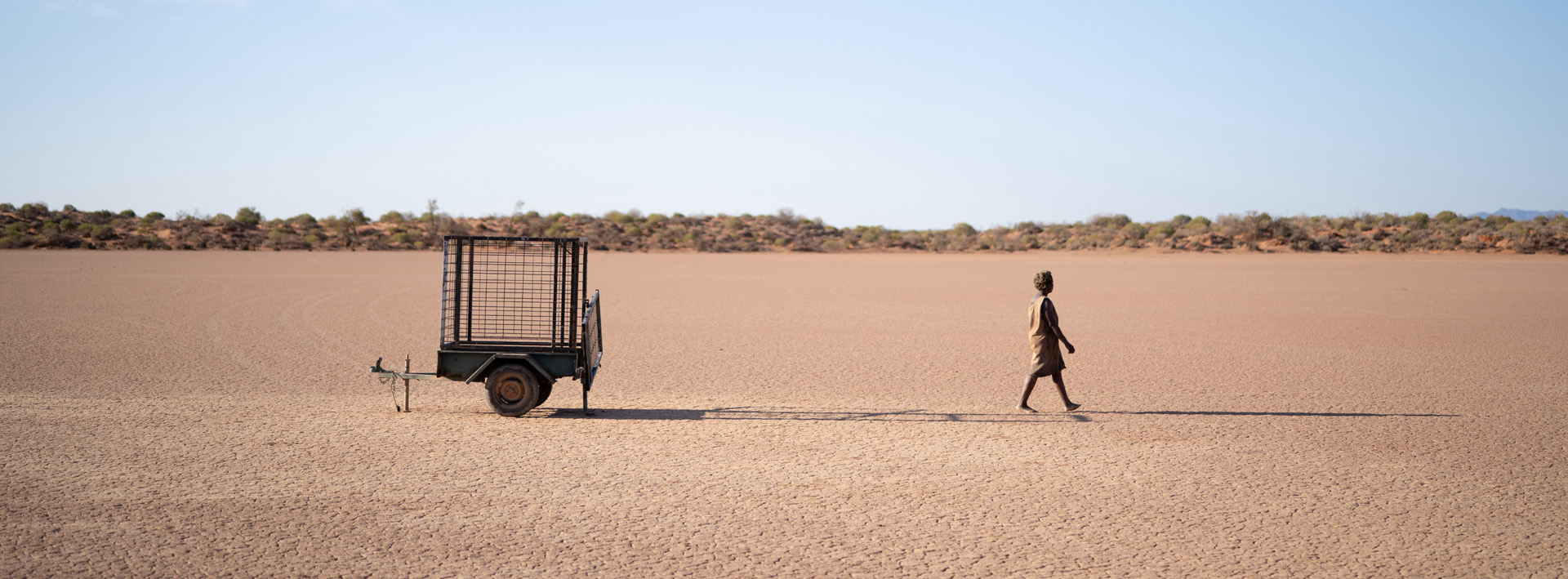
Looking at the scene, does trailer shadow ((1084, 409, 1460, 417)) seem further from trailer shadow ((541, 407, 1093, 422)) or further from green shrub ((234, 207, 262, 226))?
green shrub ((234, 207, 262, 226))

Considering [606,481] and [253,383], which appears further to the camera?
[253,383]

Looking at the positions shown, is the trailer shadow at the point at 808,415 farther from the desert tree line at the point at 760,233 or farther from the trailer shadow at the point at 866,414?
the desert tree line at the point at 760,233

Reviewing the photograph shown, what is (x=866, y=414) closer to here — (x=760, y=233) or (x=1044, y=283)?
(x=1044, y=283)

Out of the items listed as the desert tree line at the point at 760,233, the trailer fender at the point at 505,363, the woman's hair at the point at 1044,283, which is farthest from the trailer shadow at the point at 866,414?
the desert tree line at the point at 760,233

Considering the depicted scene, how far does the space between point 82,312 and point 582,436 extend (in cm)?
1286

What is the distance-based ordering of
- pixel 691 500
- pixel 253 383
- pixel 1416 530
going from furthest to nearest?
pixel 253 383
pixel 691 500
pixel 1416 530

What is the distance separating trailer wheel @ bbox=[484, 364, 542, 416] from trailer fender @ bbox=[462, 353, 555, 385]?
6 cm

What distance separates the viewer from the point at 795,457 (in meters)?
6.49

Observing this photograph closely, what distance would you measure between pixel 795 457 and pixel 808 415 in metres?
1.48

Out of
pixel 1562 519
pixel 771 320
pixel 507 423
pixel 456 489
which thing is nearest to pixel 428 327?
pixel 771 320

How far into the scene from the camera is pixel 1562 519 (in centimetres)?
529

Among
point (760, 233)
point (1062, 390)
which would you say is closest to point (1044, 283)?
point (1062, 390)

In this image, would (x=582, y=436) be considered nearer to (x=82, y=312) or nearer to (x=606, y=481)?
(x=606, y=481)

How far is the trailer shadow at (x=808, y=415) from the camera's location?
778 centimetres
